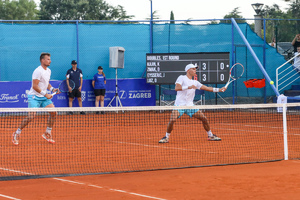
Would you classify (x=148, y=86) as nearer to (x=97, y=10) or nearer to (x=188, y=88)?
(x=188, y=88)

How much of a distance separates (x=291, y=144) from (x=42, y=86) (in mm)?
4832

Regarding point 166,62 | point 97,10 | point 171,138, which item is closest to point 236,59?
point 166,62

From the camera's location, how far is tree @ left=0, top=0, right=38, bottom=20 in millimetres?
71062

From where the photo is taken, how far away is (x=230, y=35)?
19.0 metres

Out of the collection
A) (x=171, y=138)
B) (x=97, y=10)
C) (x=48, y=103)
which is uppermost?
(x=97, y=10)

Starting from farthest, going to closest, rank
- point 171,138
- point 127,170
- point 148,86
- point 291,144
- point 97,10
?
point 97,10
point 148,86
point 171,138
point 291,144
point 127,170

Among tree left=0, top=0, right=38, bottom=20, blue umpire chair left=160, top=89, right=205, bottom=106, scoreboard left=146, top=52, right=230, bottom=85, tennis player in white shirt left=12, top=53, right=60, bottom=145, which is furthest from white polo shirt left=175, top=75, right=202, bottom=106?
tree left=0, top=0, right=38, bottom=20

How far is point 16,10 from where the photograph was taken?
73.4 metres

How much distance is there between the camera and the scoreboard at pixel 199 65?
1742cm

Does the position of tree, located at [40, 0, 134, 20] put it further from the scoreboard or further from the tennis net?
the tennis net

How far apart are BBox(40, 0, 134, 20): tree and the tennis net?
42.5 m

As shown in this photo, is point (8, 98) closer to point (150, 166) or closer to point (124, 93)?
point (124, 93)

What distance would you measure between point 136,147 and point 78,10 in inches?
1885

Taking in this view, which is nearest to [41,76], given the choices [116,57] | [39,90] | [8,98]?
[39,90]
